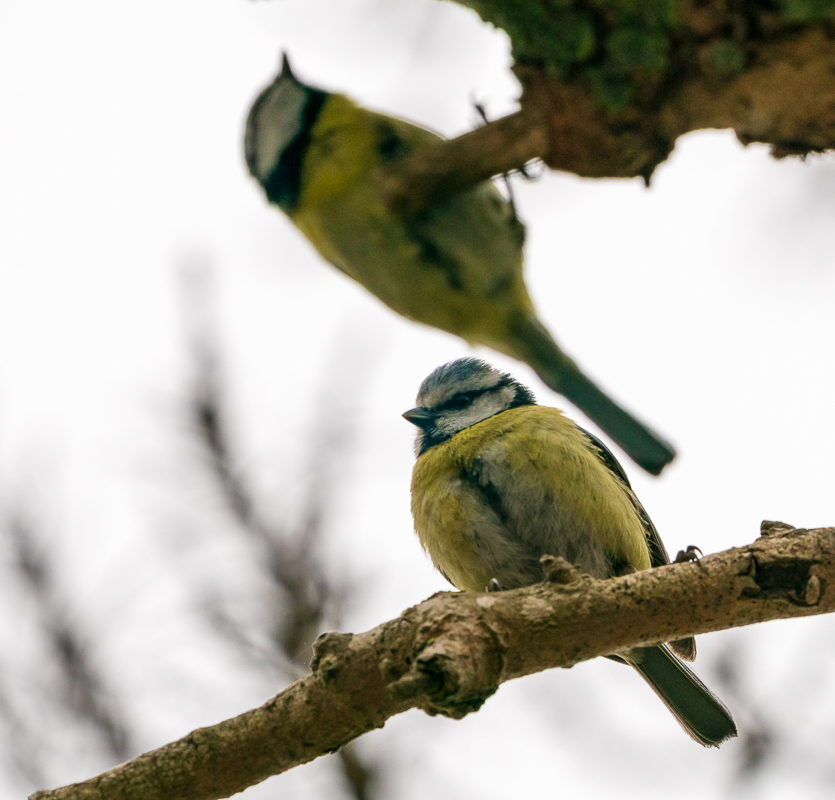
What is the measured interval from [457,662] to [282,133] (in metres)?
1.92

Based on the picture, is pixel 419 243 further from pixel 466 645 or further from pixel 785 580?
pixel 785 580

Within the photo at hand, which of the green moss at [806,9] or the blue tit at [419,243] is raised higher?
the blue tit at [419,243]

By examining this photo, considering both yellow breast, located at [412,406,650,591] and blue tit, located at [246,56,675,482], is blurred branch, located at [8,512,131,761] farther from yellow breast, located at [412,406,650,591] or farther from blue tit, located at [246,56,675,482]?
blue tit, located at [246,56,675,482]

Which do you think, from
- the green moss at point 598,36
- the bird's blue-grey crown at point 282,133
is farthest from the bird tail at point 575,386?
the green moss at point 598,36

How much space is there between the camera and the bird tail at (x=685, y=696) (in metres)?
3.07

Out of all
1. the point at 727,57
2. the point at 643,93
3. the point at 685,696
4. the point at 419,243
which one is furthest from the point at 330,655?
the point at 685,696

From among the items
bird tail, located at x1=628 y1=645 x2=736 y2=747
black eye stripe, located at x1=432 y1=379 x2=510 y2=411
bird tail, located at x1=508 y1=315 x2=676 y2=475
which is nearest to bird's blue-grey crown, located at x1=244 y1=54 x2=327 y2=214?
bird tail, located at x1=508 y1=315 x2=676 y2=475

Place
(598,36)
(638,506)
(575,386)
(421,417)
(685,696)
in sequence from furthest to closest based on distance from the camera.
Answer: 1. (421,417)
2. (638,506)
3. (685,696)
4. (575,386)
5. (598,36)

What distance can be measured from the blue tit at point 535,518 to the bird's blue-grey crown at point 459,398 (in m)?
0.29

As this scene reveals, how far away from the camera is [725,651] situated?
4.88m

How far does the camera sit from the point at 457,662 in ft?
5.88

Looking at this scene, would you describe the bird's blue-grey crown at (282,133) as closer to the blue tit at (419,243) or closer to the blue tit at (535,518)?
the blue tit at (419,243)

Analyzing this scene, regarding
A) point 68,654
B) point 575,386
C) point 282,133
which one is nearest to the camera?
point 575,386

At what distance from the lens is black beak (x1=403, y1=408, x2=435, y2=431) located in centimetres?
367
